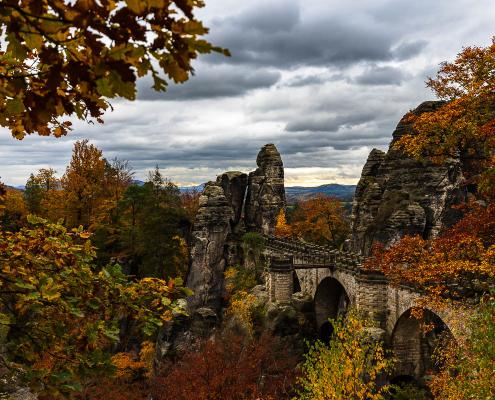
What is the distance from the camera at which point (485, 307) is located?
42.5 ft

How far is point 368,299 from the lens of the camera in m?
28.2

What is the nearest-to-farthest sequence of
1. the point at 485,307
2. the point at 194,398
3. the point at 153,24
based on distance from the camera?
1. the point at 153,24
2. the point at 485,307
3. the point at 194,398

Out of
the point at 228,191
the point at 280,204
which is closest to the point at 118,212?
the point at 228,191

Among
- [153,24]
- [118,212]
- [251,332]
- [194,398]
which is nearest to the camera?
[153,24]

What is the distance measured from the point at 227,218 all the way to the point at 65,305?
141ft

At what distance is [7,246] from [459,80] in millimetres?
18033

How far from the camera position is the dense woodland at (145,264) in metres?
2.52

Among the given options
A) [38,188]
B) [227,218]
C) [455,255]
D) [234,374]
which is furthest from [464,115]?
[38,188]

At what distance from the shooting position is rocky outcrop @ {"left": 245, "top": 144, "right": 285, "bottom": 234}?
5722cm

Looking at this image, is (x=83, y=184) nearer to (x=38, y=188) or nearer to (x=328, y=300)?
(x=38, y=188)

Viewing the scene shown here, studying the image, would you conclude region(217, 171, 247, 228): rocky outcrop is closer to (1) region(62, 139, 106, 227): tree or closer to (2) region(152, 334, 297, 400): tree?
(1) region(62, 139, 106, 227): tree

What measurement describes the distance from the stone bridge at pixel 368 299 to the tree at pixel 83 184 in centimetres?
2030

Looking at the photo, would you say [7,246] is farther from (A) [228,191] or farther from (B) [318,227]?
(B) [318,227]

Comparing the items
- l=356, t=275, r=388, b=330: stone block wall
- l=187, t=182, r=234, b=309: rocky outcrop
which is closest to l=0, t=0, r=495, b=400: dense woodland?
l=187, t=182, r=234, b=309: rocky outcrop
